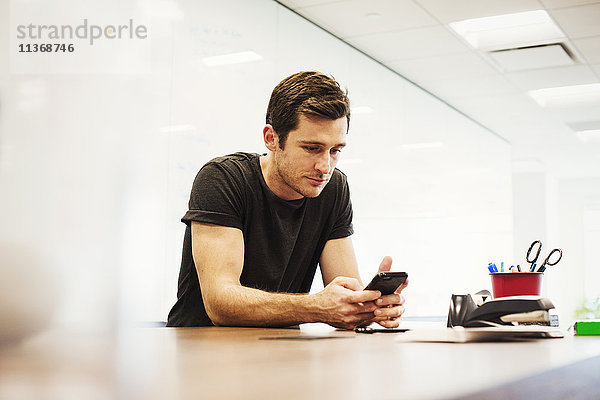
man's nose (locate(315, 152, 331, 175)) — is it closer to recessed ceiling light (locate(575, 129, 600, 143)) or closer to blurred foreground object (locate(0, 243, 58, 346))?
blurred foreground object (locate(0, 243, 58, 346))

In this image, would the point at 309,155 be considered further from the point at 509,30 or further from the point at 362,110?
the point at 509,30

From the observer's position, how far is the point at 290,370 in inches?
22.6

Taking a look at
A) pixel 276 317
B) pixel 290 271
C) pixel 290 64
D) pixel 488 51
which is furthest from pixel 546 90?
pixel 276 317

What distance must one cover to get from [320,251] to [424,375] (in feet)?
4.78

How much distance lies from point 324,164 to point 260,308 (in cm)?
51

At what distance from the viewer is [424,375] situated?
0.54 m

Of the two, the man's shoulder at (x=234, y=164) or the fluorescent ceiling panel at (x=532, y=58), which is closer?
the man's shoulder at (x=234, y=164)

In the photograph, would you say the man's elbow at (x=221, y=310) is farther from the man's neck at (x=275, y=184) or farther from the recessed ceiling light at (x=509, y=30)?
the recessed ceiling light at (x=509, y=30)

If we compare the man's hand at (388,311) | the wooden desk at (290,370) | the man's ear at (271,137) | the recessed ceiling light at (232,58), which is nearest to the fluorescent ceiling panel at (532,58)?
the recessed ceiling light at (232,58)

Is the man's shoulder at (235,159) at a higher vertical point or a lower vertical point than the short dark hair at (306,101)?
lower

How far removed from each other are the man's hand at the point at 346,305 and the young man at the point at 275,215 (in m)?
0.18

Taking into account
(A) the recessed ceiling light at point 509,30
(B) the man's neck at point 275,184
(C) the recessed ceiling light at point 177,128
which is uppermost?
(A) the recessed ceiling light at point 509,30

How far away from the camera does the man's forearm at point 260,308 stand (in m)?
1.44

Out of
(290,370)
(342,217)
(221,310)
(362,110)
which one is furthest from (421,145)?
(290,370)
